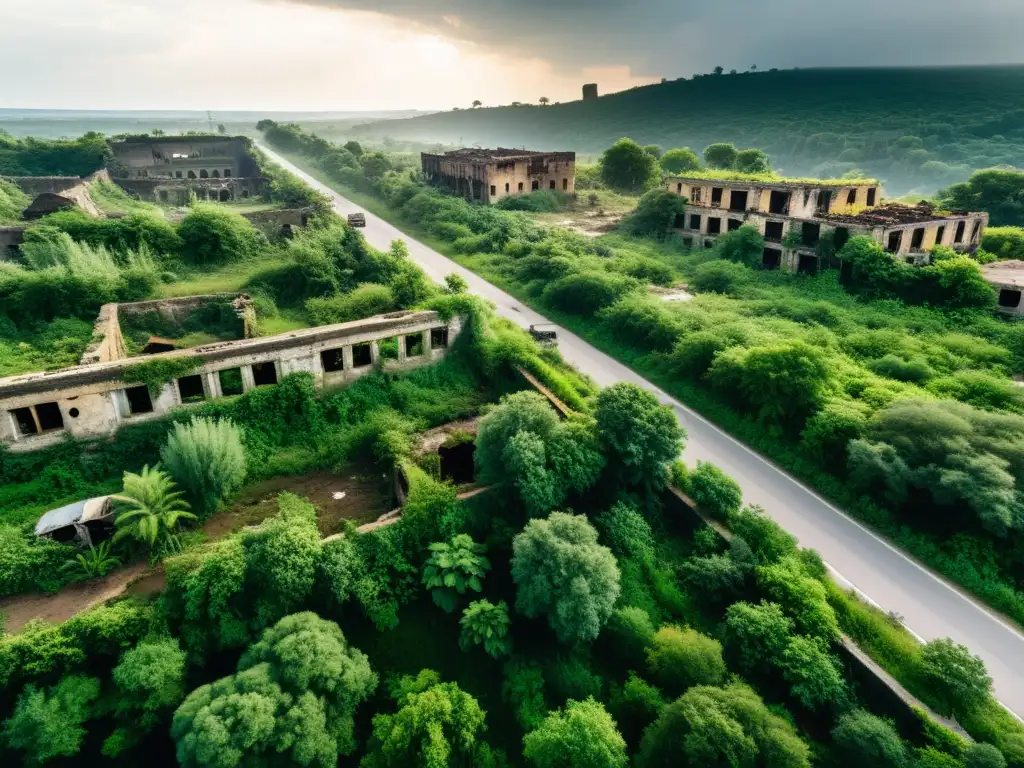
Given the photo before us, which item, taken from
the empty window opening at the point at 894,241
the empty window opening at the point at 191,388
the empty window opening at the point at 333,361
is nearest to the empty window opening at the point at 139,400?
the empty window opening at the point at 191,388

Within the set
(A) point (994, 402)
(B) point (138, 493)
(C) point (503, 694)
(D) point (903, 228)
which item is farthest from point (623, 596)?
(D) point (903, 228)

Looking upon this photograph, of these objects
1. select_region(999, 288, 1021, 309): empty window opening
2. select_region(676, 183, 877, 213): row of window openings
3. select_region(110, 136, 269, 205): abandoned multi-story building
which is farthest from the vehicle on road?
select_region(110, 136, 269, 205): abandoned multi-story building

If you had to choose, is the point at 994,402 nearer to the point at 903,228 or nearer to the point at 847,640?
the point at 847,640

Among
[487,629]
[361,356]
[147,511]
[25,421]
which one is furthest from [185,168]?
[487,629]

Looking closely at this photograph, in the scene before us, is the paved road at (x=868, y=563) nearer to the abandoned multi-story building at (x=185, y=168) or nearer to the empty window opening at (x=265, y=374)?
the empty window opening at (x=265, y=374)

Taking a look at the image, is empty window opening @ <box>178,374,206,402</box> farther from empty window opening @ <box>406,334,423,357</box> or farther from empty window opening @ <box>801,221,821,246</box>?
empty window opening @ <box>801,221,821,246</box>
